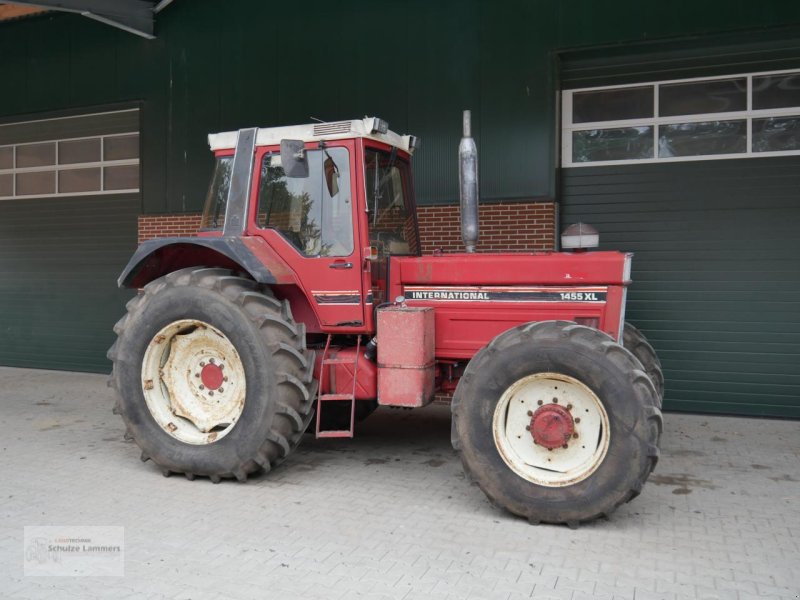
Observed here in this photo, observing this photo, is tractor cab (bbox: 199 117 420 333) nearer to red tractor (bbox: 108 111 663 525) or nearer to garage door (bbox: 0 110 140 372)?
red tractor (bbox: 108 111 663 525)

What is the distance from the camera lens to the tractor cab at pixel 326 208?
5.61m

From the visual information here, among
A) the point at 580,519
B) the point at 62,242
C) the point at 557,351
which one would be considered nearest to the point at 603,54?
the point at 557,351

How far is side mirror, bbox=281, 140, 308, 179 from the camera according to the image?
5334mm

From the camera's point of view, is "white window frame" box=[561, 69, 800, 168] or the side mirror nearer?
the side mirror

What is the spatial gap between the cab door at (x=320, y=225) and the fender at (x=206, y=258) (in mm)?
128

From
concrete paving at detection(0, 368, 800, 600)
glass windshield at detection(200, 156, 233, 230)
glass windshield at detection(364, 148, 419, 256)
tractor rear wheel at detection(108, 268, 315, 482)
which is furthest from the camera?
glass windshield at detection(200, 156, 233, 230)

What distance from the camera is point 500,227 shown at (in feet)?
28.5

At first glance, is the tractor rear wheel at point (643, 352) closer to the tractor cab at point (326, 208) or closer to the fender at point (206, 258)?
Answer: the tractor cab at point (326, 208)

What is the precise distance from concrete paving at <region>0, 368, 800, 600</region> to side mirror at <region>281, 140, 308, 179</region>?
2375 mm

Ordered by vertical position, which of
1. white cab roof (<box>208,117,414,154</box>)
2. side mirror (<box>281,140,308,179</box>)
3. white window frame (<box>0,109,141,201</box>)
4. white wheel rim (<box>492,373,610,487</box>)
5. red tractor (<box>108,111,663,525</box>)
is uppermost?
white window frame (<box>0,109,141,201</box>)

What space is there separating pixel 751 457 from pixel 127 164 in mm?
9509

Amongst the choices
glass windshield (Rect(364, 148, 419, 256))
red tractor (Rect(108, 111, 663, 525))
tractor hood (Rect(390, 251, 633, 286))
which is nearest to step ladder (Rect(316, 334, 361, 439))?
red tractor (Rect(108, 111, 663, 525))

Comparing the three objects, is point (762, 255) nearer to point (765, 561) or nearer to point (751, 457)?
point (751, 457)

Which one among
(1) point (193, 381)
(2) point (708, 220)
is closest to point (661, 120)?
(2) point (708, 220)
